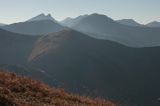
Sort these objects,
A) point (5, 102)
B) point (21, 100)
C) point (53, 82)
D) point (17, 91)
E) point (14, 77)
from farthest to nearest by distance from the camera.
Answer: point (53, 82) → point (14, 77) → point (17, 91) → point (21, 100) → point (5, 102)

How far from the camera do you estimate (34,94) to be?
42.2ft

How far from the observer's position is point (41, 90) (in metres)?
13.7

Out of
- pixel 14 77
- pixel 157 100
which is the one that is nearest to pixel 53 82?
pixel 157 100

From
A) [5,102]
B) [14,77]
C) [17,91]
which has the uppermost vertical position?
[14,77]

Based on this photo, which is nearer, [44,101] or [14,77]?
[44,101]

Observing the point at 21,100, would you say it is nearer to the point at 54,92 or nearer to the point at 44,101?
the point at 44,101

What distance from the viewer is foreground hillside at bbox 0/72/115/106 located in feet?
38.6

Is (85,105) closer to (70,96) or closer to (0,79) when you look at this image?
(70,96)

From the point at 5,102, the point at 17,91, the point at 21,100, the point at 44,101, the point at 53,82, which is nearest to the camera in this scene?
the point at 5,102

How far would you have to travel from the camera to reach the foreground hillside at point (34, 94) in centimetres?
1177

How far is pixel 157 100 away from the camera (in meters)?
196

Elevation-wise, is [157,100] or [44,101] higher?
[157,100]

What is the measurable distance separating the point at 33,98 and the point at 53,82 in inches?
7233

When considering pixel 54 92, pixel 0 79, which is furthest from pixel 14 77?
pixel 54 92
